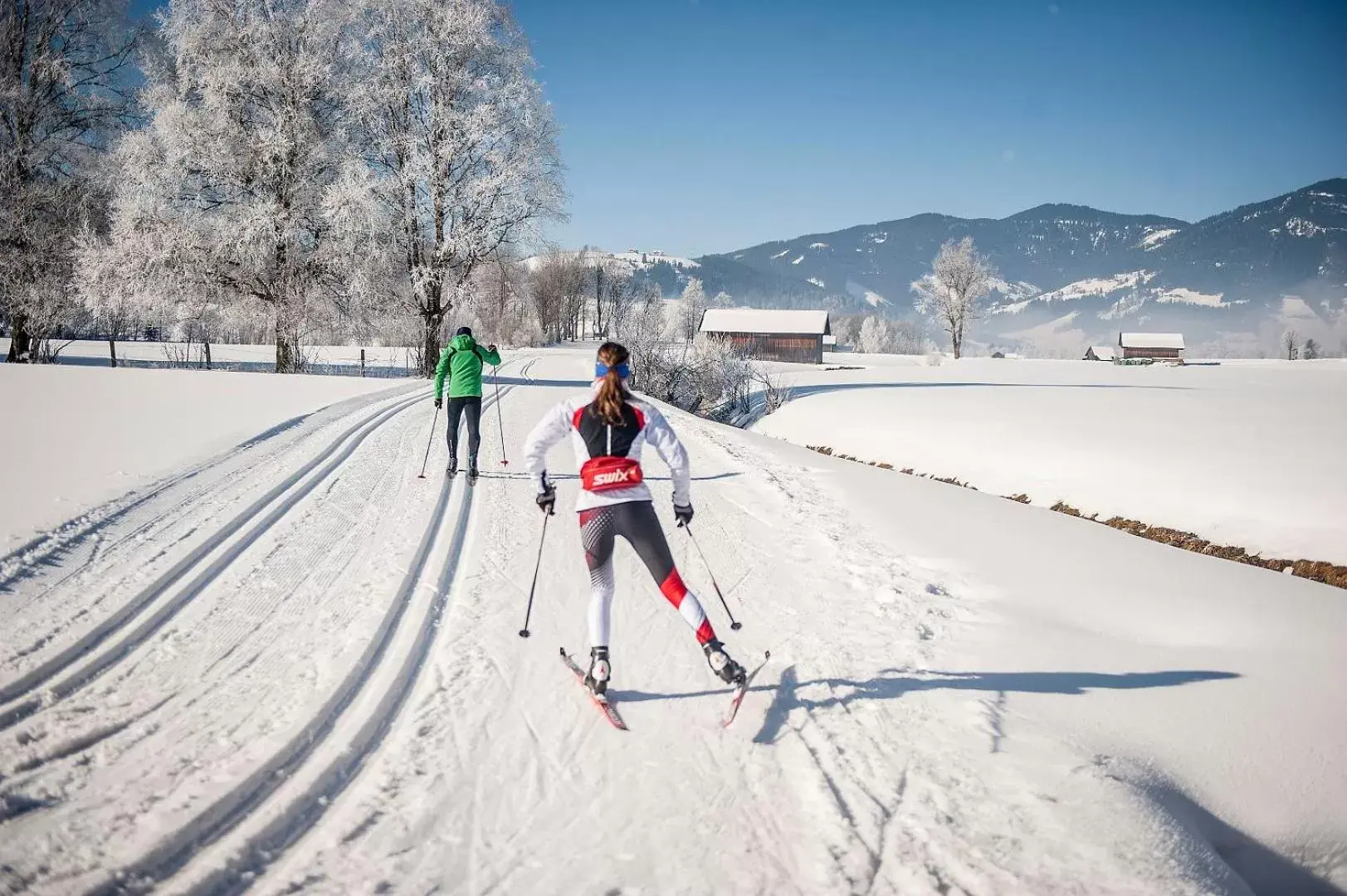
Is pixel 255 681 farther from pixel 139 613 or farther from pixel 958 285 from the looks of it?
pixel 958 285

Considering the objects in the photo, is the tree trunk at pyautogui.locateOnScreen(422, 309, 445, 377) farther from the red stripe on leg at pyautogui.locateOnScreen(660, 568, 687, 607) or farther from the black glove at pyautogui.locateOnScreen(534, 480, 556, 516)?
the red stripe on leg at pyautogui.locateOnScreen(660, 568, 687, 607)

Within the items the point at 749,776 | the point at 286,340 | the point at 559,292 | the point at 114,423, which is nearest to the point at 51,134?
the point at 286,340

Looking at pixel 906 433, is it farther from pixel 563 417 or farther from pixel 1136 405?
pixel 563 417

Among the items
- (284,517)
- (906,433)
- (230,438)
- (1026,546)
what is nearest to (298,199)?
(230,438)

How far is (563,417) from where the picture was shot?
167 inches

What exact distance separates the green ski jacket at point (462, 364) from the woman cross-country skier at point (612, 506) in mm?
5897

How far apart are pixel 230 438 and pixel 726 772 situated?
36.1 ft

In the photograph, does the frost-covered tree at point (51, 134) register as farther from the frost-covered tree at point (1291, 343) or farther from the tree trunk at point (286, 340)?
the frost-covered tree at point (1291, 343)

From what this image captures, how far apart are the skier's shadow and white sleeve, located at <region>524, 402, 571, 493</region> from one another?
156 centimetres

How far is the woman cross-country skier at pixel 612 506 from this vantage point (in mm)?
4051

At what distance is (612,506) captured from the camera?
13.5 ft

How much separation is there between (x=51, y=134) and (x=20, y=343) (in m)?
6.88

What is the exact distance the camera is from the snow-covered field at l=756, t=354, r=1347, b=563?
9.05 m

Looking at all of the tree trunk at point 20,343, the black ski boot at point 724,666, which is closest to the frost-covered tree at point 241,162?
the tree trunk at point 20,343
